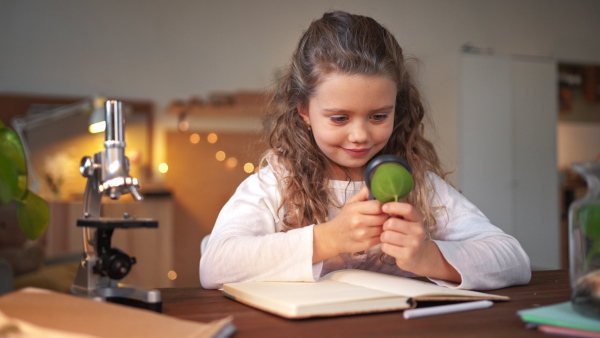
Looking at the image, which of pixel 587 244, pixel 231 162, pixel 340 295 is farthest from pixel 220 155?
pixel 587 244

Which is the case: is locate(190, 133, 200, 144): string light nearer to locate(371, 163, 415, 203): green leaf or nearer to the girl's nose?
the girl's nose

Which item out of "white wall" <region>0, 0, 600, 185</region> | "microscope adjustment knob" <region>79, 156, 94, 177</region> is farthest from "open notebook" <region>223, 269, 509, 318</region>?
"white wall" <region>0, 0, 600, 185</region>

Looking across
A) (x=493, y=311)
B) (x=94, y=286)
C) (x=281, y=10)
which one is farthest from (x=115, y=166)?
(x=281, y=10)

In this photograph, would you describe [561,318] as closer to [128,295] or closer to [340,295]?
[340,295]

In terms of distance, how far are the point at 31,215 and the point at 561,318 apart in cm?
71

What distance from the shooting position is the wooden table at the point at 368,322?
71 centimetres

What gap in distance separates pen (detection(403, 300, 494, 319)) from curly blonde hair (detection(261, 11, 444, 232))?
45 centimetres

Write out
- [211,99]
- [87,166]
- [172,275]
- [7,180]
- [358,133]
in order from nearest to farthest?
[7,180]
[87,166]
[358,133]
[172,275]
[211,99]

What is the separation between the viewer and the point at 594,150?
564cm

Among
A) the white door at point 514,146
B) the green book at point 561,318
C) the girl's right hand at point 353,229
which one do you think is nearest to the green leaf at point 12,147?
the girl's right hand at point 353,229

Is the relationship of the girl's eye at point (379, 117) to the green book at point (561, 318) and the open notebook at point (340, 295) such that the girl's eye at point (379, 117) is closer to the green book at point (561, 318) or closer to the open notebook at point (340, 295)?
the open notebook at point (340, 295)

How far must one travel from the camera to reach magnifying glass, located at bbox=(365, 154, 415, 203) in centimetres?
87

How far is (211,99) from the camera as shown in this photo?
4.47m

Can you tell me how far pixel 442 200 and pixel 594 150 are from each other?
488 centimetres
